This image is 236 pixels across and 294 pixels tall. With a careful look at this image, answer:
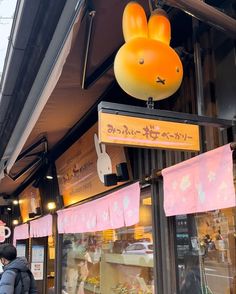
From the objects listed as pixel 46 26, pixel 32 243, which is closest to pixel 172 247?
pixel 46 26

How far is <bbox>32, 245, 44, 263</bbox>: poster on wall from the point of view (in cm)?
944

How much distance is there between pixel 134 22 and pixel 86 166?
3826 millimetres

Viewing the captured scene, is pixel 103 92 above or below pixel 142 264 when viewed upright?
above

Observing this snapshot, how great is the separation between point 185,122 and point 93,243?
4399mm

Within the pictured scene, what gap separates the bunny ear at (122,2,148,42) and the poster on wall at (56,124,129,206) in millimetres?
2258

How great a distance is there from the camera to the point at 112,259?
5684 mm

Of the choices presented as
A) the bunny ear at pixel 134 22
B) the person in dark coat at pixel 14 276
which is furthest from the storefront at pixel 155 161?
the person in dark coat at pixel 14 276

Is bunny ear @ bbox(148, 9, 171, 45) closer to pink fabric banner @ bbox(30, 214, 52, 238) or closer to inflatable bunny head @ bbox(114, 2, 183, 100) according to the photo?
inflatable bunny head @ bbox(114, 2, 183, 100)

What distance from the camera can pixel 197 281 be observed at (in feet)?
11.3

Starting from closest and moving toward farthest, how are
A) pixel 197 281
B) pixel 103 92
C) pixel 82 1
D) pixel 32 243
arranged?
pixel 82 1 < pixel 197 281 < pixel 103 92 < pixel 32 243

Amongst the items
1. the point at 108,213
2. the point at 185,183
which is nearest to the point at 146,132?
the point at 185,183

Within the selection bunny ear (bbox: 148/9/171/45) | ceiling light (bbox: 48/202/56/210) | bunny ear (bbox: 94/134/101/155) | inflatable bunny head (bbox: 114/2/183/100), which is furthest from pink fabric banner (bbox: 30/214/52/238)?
bunny ear (bbox: 148/9/171/45)

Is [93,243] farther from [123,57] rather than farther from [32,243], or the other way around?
[123,57]

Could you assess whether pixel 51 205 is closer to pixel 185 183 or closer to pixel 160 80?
pixel 185 183
